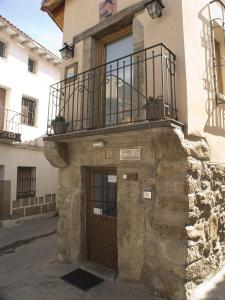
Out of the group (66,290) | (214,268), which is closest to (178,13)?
(214,268)

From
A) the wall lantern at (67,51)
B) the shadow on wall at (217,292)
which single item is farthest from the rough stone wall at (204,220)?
the wall lantern at (67,51)

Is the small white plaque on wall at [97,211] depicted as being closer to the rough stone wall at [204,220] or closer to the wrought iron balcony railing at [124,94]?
the wrought iron balcony railing at [124,94]

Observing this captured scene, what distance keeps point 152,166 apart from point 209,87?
200cm


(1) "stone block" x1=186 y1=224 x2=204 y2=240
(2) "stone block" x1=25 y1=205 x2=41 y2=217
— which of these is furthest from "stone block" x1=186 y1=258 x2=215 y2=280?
(2) "stone block" x1=25 y1=205 x2=41 y2=217

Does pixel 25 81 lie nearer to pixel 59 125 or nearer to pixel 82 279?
pixel 59 125

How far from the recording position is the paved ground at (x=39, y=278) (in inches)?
159

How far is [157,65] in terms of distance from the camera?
4.43 metres

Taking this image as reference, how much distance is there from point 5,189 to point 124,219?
6724mm

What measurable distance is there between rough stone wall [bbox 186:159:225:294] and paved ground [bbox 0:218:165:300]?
36.3 inches

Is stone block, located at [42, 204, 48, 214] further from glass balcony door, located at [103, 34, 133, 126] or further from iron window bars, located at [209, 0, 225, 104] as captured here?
iron window bars, located at [209, 0, 225, 104]

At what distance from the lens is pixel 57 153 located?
5.37 metres

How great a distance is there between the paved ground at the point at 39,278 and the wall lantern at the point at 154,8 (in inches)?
191

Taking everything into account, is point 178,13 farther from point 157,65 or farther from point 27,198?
point 27,198

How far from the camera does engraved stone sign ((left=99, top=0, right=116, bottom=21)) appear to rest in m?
5.41
